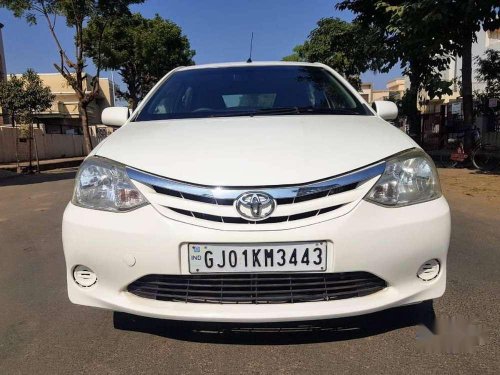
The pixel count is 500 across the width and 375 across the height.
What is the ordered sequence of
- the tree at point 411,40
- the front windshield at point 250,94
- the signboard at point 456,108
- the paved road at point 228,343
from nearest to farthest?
the paved road at point 228,343
the front windshield at point 250,94
the tree at point 411,40
the signboard at point 456,108

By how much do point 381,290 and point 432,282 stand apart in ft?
0.89

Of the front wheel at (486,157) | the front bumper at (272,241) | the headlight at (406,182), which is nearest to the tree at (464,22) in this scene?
the front wheel at (486,157)

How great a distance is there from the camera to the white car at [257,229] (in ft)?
7.06

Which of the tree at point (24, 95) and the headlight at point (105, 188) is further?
the tree at point (24, 95)

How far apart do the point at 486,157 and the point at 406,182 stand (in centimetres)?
1021

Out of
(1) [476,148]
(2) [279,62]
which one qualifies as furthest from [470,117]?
(2) [279,62]

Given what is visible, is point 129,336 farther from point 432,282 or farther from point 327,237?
point 432,282

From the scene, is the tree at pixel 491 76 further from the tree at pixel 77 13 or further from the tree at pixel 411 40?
the tree at pixel 77 13

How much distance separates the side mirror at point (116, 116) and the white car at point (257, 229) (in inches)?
44.0

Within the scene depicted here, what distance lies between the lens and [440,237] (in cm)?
229

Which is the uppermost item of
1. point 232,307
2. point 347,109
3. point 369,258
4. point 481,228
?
point 347,109

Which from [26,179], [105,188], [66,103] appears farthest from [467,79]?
[66,103]

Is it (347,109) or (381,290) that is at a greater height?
(347,109)

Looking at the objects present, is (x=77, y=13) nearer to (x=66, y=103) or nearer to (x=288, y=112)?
(x=288, y=112)
